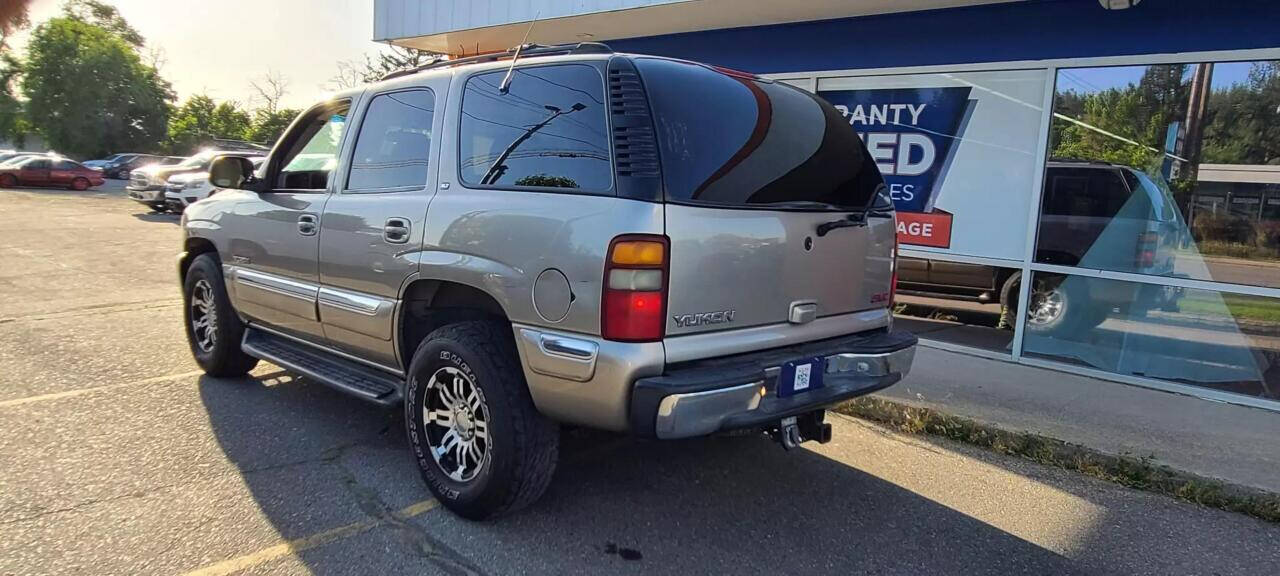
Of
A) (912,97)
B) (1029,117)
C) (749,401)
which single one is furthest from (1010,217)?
(749,401)

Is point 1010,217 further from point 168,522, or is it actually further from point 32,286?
point 32,286

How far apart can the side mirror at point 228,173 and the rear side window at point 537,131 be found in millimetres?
2045

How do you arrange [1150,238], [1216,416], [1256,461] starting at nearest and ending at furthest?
1. [1256,461]
2. [1216,416]
3. [1150,238]

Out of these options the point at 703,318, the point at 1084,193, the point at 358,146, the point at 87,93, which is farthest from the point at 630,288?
the point at 87,93

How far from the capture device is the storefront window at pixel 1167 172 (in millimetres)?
5895

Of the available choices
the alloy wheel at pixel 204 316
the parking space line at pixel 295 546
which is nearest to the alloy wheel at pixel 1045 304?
the parking space line at pixel 295 546

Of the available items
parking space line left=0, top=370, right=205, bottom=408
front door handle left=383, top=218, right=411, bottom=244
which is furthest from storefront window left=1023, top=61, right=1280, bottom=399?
parking space line left=0, top=370, right=205, bottom=408

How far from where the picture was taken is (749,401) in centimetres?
296

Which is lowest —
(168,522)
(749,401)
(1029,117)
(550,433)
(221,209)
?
(168,522)

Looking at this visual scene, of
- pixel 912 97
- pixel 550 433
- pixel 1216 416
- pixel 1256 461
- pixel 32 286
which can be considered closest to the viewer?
pixel 550 433

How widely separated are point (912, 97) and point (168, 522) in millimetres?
6634

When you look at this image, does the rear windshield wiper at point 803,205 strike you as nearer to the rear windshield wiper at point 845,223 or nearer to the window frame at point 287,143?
the rear windshield wiper at point 845,223

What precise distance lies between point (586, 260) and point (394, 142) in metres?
1.68

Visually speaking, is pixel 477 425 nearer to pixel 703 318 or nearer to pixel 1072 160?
pixel 703 318
